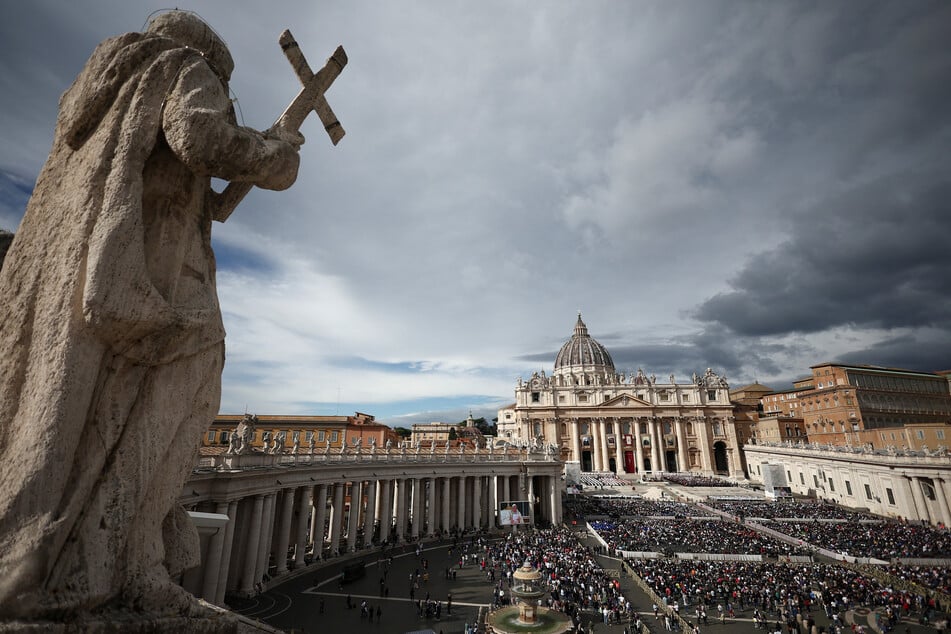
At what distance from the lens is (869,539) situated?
3106cm

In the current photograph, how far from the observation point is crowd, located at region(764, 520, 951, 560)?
91.8 feet

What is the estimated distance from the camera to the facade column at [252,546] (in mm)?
21531

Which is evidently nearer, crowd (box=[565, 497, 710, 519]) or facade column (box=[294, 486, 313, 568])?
facade column (box=[294, 486, 313, 568])

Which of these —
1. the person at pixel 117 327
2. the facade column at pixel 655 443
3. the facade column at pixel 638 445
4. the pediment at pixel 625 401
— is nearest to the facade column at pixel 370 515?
the person at pixel 117 327

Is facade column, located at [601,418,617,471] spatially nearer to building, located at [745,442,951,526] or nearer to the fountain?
building, located at [745,442,951,526]

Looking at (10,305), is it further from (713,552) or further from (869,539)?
(869,539)

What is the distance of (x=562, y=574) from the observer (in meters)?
25.3

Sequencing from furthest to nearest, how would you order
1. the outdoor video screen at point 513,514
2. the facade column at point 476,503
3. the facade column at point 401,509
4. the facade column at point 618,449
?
the facade column at point 618,449
the facade column at point 476,503
the facade column at point 401,509
the outdoor video screen at point 513,514

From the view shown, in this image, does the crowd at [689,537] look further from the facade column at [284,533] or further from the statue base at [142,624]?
the statue base at [142,624]

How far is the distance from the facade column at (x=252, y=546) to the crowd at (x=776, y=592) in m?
18.8

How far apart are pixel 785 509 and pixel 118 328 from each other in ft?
179

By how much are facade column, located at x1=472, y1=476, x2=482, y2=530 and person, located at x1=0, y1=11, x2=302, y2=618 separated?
38.6 m

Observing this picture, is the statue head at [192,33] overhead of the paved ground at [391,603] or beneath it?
overhead

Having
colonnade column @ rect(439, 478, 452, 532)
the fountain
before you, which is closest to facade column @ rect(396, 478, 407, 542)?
colonnade column @ rect(439, 478, 452, 532)
